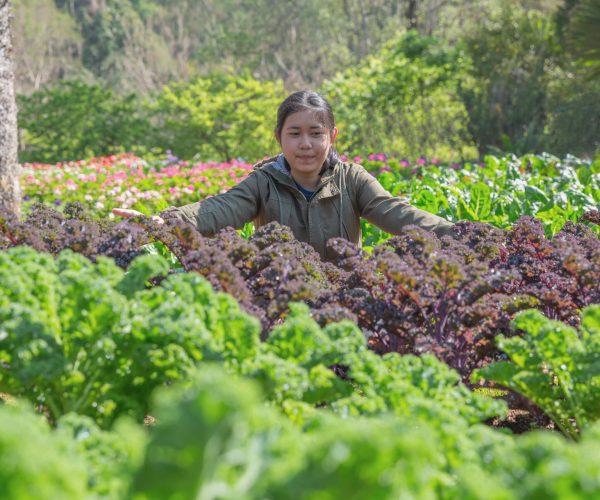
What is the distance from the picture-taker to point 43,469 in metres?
1.04

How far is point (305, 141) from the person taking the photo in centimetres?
409

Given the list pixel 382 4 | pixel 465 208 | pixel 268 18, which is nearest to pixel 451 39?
pixel 382 4

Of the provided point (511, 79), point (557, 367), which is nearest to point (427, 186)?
point (557, 367)

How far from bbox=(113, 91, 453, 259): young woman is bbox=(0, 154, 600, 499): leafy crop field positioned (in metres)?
0.84

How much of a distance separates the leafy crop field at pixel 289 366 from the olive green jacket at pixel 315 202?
32.8 inches

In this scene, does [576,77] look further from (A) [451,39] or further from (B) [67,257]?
(B) [67,257]

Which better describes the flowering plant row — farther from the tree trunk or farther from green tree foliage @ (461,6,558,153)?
green tree foliage @ (461,6,558,153)

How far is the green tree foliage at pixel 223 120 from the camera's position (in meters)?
17.4

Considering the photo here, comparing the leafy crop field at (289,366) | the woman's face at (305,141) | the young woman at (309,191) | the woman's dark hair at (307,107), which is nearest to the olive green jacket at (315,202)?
the young woman at (309,191)

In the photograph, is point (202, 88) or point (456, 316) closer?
point (456, 316)

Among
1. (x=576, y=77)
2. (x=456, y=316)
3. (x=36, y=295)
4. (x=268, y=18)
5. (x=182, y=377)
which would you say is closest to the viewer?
(x=182, y=377)

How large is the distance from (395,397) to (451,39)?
27008 millimetres

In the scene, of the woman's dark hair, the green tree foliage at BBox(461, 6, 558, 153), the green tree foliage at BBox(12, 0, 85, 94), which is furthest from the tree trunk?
the green tree foliage at BBox(12, 0, 85, 94)

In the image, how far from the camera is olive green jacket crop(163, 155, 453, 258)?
4129mm
